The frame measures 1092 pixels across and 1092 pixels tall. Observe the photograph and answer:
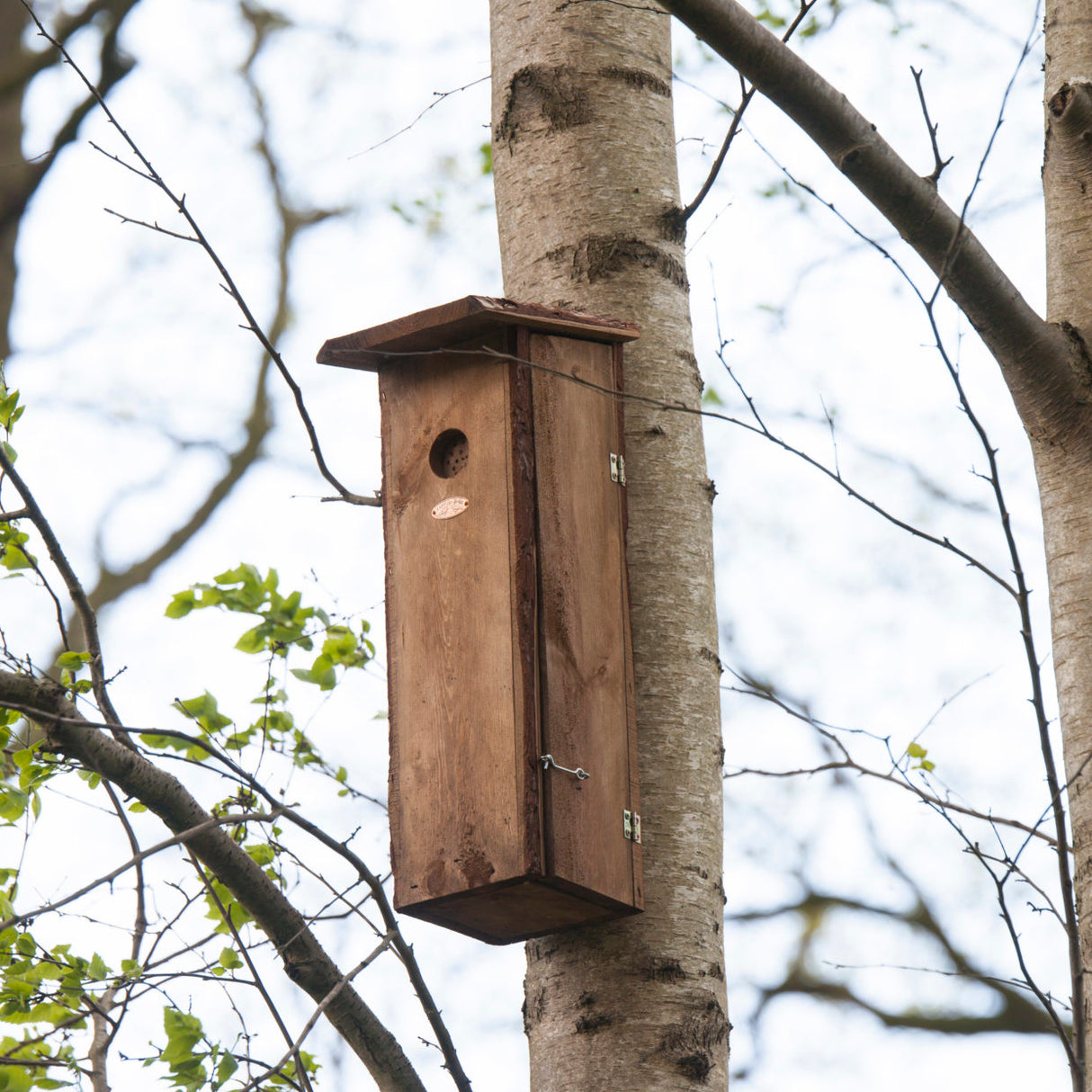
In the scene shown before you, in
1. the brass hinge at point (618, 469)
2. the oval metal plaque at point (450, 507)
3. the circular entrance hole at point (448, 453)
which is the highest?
the circular entrance hole at point (448, 453)

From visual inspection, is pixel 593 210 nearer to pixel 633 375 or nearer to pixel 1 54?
pixel 633 375

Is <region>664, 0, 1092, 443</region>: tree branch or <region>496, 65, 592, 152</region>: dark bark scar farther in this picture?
<region>496, 65, 592, 152</region>: dark bark scar

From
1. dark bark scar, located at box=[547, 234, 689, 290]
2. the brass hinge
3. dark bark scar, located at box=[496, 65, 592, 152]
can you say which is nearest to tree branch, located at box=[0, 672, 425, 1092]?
the brass hinge

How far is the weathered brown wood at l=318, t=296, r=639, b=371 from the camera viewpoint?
1907mm

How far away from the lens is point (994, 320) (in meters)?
2.10

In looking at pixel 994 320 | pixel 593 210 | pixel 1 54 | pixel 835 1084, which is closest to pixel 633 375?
pixel 593 210

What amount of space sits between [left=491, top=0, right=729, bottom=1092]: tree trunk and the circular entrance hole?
243 mm

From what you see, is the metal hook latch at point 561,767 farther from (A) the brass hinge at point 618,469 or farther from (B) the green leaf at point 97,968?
(B) the green leaf at point 97,968

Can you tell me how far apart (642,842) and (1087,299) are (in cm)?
117

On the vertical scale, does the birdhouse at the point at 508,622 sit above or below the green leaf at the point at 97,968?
above

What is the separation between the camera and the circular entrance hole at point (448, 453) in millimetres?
2010

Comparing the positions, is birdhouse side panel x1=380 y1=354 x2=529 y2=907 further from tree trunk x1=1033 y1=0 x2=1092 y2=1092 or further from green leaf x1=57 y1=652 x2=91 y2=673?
tree trunk x1=1033 y1=0 x2=1092 y2=1092

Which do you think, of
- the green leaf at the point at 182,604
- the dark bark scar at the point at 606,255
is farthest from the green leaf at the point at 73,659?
the dark bark scar at the point at 606,255

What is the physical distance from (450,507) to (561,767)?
409 mm
